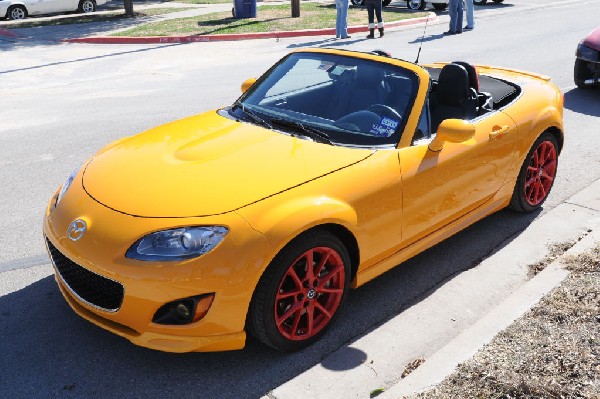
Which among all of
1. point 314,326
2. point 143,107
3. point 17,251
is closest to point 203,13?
point 143,107

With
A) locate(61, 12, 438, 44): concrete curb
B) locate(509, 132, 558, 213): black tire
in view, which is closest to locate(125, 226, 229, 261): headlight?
locate(509, 132, 558, 213): black tire

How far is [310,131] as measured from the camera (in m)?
4.33

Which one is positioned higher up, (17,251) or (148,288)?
(148,288)

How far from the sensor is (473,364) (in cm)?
348

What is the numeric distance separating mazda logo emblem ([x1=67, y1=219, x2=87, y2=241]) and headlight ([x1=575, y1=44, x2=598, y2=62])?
28.0 feet

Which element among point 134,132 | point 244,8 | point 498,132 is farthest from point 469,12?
point 498,132

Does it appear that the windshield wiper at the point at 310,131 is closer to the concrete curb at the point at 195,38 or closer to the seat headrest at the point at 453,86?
the seat headrest at the point at 453,86

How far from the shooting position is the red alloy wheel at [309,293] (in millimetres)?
3637

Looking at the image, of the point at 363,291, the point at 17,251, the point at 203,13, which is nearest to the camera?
the point at 363,291

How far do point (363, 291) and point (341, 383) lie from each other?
106 cm

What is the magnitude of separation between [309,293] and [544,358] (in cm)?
128

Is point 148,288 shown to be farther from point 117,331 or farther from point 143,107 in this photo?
point 143,107

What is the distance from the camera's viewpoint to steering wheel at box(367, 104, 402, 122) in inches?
173

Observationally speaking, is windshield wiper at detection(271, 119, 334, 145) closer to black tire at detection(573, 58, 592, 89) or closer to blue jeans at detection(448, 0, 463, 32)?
black tire at detection(573, 58, 592, 89)
